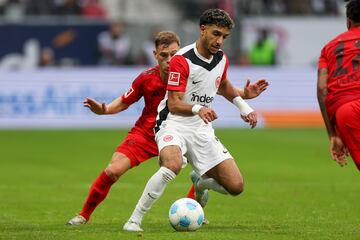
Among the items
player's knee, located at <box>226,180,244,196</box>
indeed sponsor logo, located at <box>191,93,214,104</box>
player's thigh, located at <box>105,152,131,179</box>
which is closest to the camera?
indeed sponsor logo, located at <box>191,93,214,104</box>

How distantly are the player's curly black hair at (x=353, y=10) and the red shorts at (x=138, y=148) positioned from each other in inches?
118

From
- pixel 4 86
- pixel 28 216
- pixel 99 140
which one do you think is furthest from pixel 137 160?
pixel 4 86

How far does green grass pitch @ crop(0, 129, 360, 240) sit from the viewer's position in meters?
10.4

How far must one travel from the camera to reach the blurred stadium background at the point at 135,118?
1180cm

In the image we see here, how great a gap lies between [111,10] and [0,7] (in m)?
3.64

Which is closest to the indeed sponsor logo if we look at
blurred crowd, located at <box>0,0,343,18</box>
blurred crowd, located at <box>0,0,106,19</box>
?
blurred crowd, located at <box>0,0,343,18</box>

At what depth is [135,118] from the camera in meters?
26.2

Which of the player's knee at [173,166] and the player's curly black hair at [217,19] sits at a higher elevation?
the player's curly black hair at [217,19]

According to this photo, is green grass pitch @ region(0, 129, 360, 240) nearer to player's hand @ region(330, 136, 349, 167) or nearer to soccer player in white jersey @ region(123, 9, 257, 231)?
soccer player in white jersey @ region(123, 9, 257, 231)

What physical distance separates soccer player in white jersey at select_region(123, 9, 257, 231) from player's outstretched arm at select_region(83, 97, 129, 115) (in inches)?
24.3

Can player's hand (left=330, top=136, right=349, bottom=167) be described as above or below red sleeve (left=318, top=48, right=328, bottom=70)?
below

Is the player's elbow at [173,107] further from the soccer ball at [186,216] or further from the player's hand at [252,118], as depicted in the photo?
the soccer ball at [186,216]

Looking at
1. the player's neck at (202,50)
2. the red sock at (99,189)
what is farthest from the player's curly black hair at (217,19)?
the red sock at (99,189)

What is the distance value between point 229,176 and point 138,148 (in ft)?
3.81
